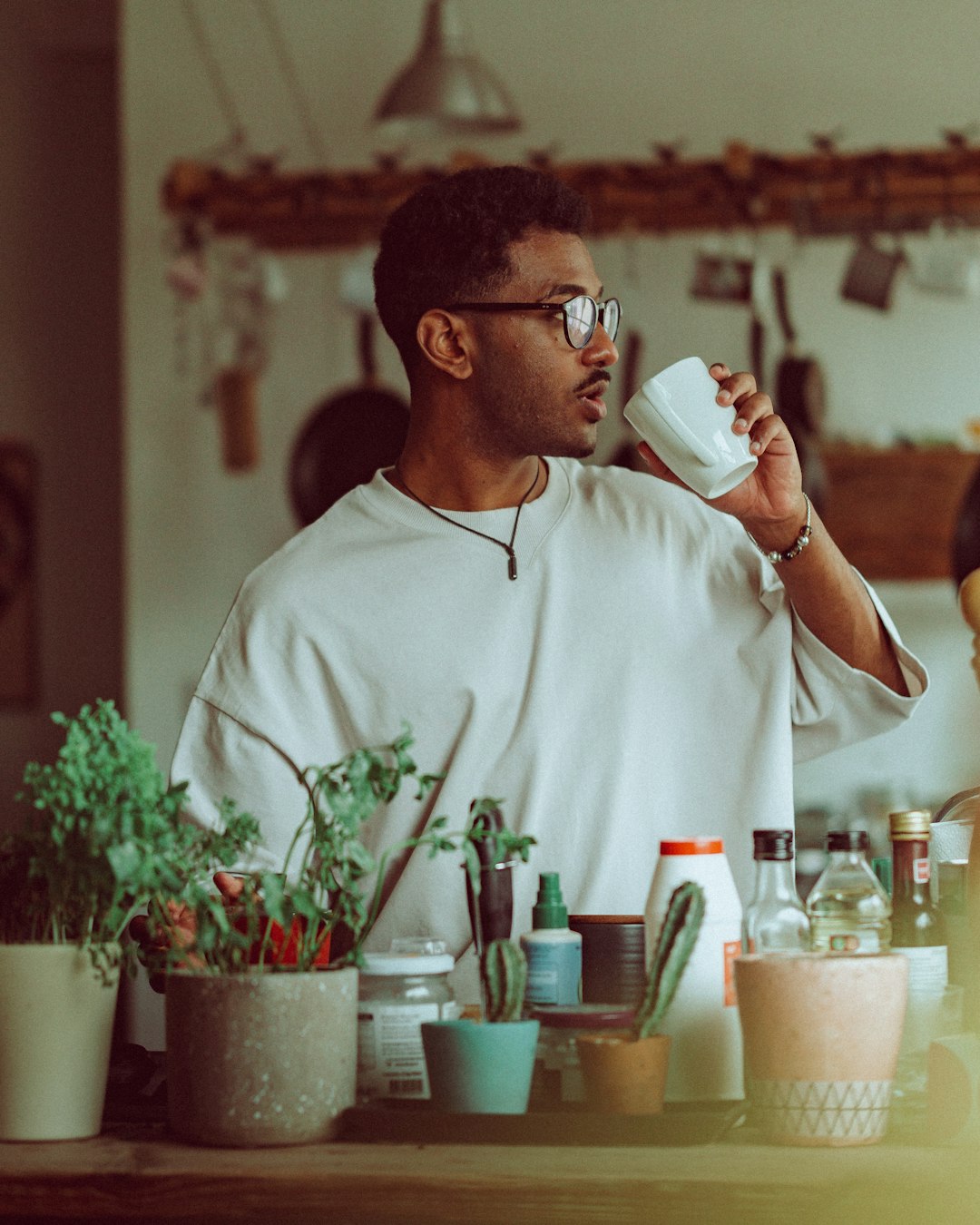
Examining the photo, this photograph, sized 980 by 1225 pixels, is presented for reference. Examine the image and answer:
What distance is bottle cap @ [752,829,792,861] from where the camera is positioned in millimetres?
1083

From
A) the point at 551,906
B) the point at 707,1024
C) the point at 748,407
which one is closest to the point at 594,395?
the point at 748,407

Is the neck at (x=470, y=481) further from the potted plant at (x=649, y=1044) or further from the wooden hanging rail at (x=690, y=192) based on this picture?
the wooden hanging rail at (x=690, y=192)

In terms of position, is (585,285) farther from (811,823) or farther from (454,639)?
(811,823)

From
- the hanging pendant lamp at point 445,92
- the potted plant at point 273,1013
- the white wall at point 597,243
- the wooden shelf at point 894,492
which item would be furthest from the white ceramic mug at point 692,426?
the white wall at point 597,243

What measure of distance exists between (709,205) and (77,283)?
2034 millimetres

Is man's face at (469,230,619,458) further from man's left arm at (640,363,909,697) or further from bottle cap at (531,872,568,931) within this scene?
bottle cap at (531,872,568,931)

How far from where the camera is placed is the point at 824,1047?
3.13 ft

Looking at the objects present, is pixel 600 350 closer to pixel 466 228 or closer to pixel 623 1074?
pixel 466 228

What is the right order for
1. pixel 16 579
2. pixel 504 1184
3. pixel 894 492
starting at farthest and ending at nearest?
pixel 16 579 → pixel 894 492 → pixel 504 1184

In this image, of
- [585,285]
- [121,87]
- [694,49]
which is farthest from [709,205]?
[585,285]

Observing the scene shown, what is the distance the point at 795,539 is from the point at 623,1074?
0.62 metres

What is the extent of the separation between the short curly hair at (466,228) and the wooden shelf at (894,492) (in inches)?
71.4

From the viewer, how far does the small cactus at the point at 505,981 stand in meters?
1.01

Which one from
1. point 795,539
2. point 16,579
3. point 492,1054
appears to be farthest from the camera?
point 16,579
